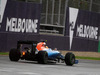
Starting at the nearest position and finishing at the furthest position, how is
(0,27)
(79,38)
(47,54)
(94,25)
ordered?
(47,54) < (0,27) < (79,38) < (94,25)

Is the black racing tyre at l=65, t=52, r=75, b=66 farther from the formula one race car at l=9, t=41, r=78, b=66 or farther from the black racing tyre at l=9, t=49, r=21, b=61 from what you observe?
the black racing tyre at l=9, t=49, r=21, b=61

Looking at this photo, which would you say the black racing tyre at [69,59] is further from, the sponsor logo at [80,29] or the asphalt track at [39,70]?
the sponsor logo at [80,29]

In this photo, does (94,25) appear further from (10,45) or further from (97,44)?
(10,45)

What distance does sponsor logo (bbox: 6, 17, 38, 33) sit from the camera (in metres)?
32.0

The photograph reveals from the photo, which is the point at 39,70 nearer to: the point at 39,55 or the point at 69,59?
the point at 39,55

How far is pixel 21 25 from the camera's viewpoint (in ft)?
109

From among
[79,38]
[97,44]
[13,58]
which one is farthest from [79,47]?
[13,58]

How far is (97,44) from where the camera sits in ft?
141

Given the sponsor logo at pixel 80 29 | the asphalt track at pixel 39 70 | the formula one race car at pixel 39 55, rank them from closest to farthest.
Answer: the asphalt track at pixel 39 70, the formula one race car at pixel 39 55, the sponsor logo at pixel 80 29

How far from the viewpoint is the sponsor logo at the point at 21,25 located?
3199 centimetres

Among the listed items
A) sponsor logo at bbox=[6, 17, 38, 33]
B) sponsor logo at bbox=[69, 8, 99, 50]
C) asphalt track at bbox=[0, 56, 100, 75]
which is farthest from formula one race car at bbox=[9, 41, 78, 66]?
sponsor logo at bbox=[69, 8, 99, 50]

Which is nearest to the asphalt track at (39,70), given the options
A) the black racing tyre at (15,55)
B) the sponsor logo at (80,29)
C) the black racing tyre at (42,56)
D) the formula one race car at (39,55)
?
the black racing tyre at (42,56)

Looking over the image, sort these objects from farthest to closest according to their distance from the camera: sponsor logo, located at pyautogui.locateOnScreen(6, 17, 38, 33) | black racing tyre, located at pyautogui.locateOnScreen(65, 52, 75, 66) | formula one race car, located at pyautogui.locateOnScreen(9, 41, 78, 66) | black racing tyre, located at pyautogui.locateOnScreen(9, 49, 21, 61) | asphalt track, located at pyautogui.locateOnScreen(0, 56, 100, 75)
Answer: sponsor logo, located at pyautogui.locateOnScreen(6, 17, 38, 33)
black racing tyre, located at pyautogui.locateOnScreen(9, 49, 21, 61)
black racing tyre, located at pyautogui.locateOnScreen(65, 52, 75, 66)
formula one race car, located at pyautogui.locateOnScreen(9, 41, 78, 66)
asphalt track, located at pyautogui.locateOnScreen(0, 56, 100, 75)

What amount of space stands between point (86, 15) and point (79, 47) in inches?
162
